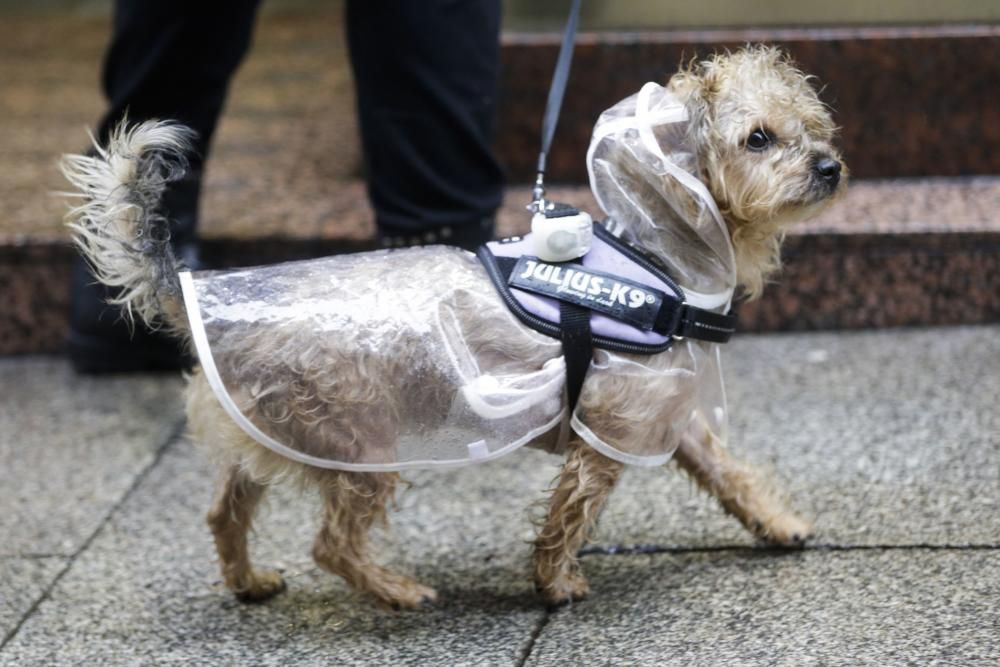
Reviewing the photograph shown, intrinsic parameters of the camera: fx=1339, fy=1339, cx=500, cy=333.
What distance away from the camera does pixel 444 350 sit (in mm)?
2930

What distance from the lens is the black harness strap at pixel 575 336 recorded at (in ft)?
9.65

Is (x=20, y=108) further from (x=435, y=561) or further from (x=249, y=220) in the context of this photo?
(x=435, y=561)

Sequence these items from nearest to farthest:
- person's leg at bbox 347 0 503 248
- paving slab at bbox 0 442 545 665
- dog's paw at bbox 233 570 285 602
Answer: paving slab at bbox 0 442 545 665
dog's paw at bbox 233 570 285 602
person's leg at bbox 347 0 503 248

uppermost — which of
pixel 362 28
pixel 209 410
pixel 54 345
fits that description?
pixel 362 28

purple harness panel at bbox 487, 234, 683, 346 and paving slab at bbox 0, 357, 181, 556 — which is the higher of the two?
purple harness panel at bbox 487, 234, 683, 346

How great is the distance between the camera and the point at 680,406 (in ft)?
10.1

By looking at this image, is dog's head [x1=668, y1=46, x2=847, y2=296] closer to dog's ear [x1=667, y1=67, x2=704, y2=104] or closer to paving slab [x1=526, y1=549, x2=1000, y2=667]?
dog's ear [x1=667, y1=67, x2=704, y2=104]

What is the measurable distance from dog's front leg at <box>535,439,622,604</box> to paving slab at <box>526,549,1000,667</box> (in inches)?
2.8

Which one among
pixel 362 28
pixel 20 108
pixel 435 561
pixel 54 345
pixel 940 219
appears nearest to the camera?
pixel 435 561

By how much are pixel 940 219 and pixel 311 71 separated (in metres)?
3.92

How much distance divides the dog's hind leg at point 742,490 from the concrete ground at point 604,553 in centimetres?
6

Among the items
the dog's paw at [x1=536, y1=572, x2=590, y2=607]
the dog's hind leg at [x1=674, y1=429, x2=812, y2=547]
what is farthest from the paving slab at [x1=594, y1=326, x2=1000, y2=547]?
the dog's paw at [x1=536, y1=572, x2=590, y2=607]

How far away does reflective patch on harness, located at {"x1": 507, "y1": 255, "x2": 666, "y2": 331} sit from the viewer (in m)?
2.95

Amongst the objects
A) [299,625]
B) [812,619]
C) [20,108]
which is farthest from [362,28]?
[20,108]
